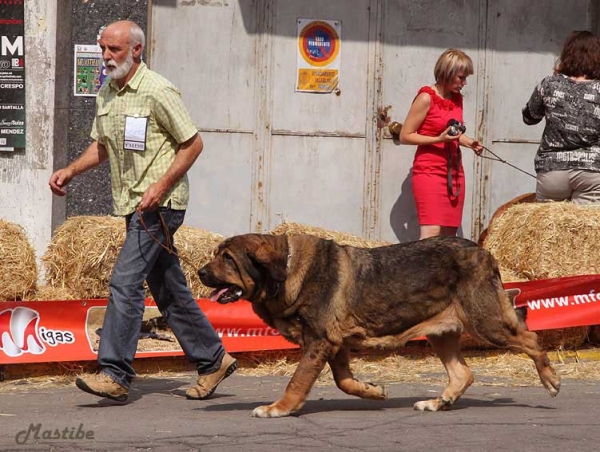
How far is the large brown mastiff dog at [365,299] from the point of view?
6.87 metres

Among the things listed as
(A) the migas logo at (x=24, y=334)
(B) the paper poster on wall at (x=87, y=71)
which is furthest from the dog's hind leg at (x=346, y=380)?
(B) the paper poster on wall at (x=87, y=71)

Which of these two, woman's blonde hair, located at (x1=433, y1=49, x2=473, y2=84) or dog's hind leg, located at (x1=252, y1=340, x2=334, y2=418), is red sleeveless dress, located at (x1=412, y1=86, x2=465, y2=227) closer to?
woman's blonde hair, located at (x1=433, y1=49, x2=473, y2=84)

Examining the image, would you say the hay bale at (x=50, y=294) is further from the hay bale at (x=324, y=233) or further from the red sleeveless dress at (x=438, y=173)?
the red sleeveless dress at (x=438, y=173)

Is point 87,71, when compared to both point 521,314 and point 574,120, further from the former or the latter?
point 521,314

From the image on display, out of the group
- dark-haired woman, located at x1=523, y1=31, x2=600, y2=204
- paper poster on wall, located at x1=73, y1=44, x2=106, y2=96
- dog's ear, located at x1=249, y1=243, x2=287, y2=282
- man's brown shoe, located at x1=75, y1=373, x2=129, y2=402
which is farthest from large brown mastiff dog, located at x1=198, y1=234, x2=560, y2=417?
paper poster on wall, located at x1=73, y1=44, x2=106, y2=96

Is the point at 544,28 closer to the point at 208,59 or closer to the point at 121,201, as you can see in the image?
the point at 208,59

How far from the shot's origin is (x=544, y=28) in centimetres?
1118

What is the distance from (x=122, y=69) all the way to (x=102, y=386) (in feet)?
6.44

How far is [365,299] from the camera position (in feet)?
23.3

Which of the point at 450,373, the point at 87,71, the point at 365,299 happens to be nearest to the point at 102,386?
the point at 365,299

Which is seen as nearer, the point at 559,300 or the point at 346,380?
the point at 346,380

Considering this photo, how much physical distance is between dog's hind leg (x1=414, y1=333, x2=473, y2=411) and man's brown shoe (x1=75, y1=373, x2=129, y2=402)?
184 centimetres

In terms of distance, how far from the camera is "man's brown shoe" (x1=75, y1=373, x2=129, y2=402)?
23.2 feet

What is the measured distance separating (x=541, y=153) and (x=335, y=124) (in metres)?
2.01
